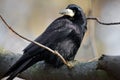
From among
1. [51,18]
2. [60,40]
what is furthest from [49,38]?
[51,18]

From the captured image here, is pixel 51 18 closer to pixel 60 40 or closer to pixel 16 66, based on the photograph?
pixel 60 40

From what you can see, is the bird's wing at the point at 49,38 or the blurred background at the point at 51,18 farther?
the blurred background at the point at 51,18

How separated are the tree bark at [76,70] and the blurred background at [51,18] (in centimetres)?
137

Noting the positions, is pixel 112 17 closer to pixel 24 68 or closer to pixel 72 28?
pixel 72 28

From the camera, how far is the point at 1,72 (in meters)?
2.01

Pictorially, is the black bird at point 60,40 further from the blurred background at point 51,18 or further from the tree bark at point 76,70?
the blurred background at point 51,18

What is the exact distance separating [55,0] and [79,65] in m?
2.18

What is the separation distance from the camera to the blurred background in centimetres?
341

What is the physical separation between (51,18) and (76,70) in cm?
214

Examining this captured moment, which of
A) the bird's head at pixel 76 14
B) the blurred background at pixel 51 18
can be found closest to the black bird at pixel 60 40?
the bird's head at pixel 76 14

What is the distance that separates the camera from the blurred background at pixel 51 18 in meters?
3.41

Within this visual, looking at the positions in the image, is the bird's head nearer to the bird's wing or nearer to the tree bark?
the bird's wing

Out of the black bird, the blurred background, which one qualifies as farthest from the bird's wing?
the blurred background

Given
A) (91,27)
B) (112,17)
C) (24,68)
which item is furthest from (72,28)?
(112,17)
